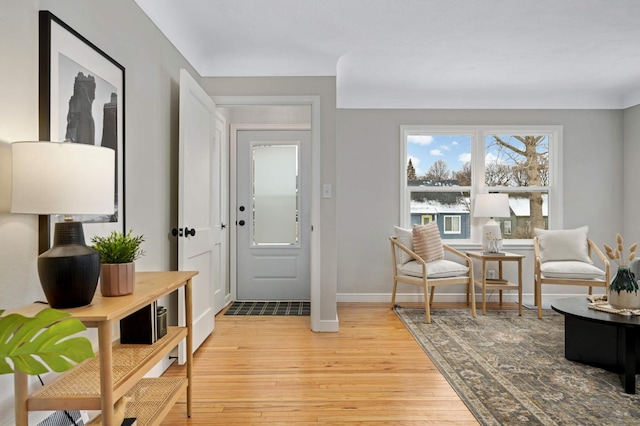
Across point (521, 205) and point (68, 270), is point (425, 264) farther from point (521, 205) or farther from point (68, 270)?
point (68, 270)

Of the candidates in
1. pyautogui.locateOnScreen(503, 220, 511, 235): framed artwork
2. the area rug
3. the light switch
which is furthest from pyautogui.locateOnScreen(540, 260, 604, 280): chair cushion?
the light switch

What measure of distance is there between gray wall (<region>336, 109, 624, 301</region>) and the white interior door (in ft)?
5.71

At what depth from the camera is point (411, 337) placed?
3371 millimetres

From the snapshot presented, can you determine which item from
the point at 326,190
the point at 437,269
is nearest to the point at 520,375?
the point at 437,269

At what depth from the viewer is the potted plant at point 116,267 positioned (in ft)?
4.79

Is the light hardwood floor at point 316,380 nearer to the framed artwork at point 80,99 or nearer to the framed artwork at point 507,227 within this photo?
the framed artwork at point 80,99

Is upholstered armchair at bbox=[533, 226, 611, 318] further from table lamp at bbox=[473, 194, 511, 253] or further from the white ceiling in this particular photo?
the white ceiling

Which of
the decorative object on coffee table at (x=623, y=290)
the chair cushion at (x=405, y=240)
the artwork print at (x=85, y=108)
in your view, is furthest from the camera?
the chair cushion at (x=405, y=240)

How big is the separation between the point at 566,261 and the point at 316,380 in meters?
3.10

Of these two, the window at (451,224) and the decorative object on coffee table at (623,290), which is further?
the window at (451,224)

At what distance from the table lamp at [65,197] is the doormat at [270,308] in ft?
9.70

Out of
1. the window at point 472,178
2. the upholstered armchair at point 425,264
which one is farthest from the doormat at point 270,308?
the window at point 472,178

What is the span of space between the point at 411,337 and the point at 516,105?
3.07 m

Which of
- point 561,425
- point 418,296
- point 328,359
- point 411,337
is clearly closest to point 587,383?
point 561,425
